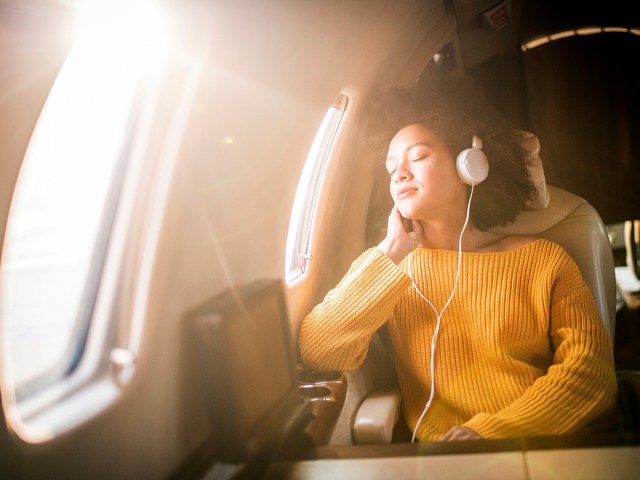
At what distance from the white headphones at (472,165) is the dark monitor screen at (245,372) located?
0.62 m

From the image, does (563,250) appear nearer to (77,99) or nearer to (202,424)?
(202,424)

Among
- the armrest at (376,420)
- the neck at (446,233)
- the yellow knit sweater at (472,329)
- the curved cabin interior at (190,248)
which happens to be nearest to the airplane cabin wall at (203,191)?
the curved cabin interior at (190,248)

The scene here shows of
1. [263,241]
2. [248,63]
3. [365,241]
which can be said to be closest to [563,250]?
[365,241]

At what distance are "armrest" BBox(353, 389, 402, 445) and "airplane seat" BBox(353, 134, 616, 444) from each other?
0.02 metres

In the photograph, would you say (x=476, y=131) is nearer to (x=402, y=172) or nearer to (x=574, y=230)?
(x=402, y=172)

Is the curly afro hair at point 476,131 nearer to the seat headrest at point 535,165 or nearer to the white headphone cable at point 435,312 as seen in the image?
the seat headrest at point 535,165

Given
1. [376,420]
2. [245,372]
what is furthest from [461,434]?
[245,372]

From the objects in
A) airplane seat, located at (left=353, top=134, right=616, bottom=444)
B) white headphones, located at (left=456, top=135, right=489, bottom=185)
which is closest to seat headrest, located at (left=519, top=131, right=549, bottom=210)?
airplane seat, located at (left=353, top=134, right=616, bottom=444)

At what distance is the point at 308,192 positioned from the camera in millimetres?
1368

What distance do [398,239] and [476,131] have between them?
1.32 feet

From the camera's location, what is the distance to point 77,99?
648mm

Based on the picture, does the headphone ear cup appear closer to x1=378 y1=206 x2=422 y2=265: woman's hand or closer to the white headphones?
the white headphones

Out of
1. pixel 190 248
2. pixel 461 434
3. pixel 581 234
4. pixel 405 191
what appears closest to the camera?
pixel 190 248

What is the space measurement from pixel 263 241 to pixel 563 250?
2.75ft
